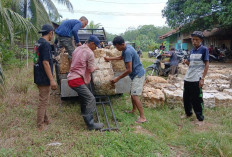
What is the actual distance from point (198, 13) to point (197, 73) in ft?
38.0

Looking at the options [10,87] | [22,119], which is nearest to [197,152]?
[22,119]

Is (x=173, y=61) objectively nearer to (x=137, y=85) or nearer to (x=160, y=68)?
(x=160, y=68)

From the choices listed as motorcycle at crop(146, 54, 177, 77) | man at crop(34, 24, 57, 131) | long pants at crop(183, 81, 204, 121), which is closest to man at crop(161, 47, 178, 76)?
motorcycle at crop(146, 54, 177, 77)

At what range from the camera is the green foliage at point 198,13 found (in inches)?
494

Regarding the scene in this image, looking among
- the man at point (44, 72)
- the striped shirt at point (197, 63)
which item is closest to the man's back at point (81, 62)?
the man at point (44, 72)

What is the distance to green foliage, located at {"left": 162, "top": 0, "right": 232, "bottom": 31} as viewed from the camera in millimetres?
12555

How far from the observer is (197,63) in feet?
13.0

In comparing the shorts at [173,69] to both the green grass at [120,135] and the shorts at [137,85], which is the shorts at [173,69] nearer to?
the green grass at [120,135]

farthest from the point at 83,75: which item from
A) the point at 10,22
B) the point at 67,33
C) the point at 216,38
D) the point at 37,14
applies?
the point at 216,38

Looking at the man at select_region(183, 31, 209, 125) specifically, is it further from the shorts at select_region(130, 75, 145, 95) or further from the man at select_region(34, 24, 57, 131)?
the man at select_region(34, 24, 57, 131)

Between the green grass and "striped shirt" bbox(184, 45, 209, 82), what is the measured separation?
961mm

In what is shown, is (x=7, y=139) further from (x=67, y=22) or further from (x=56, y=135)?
(x=67, y=22)

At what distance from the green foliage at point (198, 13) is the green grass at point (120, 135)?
396 inches

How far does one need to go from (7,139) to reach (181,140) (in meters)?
2.80
